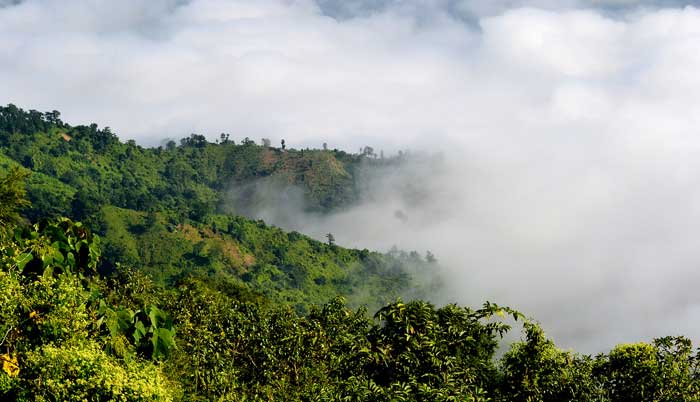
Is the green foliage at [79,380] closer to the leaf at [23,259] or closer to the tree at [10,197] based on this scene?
the leaf at [23,259]

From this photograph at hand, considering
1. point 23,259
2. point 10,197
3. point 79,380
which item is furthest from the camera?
point 10,197

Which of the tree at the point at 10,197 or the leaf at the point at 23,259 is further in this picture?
the tree at the point at 10,197

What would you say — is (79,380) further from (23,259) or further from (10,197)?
(10,197)

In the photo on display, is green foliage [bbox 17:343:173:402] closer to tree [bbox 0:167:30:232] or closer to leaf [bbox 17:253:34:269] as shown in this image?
leaf [bbox 17:253:34:269]

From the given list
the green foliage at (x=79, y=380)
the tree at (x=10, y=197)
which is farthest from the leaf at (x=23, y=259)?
the tree at (x=10, y=197)

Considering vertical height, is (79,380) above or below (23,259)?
below

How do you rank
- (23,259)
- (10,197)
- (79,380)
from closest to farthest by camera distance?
(79,380)
(23,259)
(10,197)

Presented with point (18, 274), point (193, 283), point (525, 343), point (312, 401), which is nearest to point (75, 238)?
point (18, 274)

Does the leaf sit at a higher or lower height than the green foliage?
higher

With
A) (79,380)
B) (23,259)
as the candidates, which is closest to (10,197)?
(23,259)

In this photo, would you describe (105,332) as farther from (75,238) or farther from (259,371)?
(259,371)

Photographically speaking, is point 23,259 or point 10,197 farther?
point 10,197

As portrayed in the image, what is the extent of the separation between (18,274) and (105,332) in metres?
3.81


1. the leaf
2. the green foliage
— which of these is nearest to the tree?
the leaf
